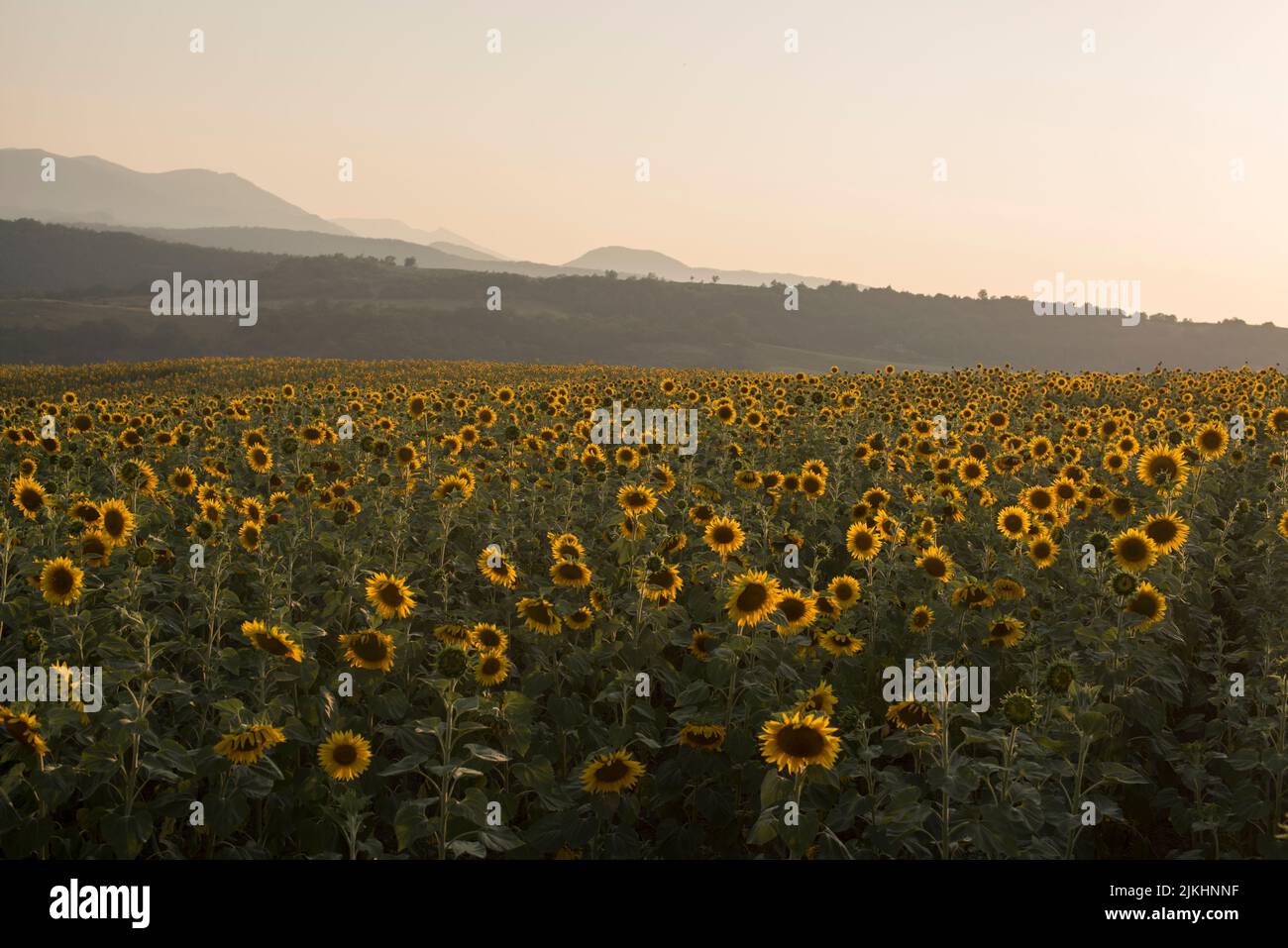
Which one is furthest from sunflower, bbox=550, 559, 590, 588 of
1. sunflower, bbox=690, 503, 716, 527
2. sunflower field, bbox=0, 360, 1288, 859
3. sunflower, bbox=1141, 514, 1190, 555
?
sunflower, bbox=1141, 514, 1190, 555

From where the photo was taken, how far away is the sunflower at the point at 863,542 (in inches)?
281

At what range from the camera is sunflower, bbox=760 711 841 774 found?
411cm

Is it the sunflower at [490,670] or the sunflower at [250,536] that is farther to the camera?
the sunflower at [250,536]

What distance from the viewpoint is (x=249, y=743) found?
4.22 meters

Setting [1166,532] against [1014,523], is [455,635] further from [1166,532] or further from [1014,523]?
[1166,532]

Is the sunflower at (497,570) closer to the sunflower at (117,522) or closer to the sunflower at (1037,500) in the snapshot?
the sunflower at (117,522)

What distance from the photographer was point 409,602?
562 centimetres

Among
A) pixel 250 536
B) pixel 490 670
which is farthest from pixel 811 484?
pixel 250 536

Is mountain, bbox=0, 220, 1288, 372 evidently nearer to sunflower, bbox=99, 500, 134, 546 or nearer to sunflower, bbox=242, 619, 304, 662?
sunflower, bbox=99, 500, 134, 546

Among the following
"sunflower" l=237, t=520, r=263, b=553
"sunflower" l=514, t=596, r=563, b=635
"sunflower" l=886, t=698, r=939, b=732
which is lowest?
"sunflower" l=886, t=698, r=939, b=732

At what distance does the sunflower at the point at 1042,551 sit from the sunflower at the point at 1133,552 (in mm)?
635

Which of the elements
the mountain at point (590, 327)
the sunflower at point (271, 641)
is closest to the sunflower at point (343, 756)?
the sunflower at point (271, 641)

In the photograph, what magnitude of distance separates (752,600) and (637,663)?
31.5 inches

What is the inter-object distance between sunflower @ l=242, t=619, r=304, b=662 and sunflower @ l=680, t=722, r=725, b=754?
211 cm
